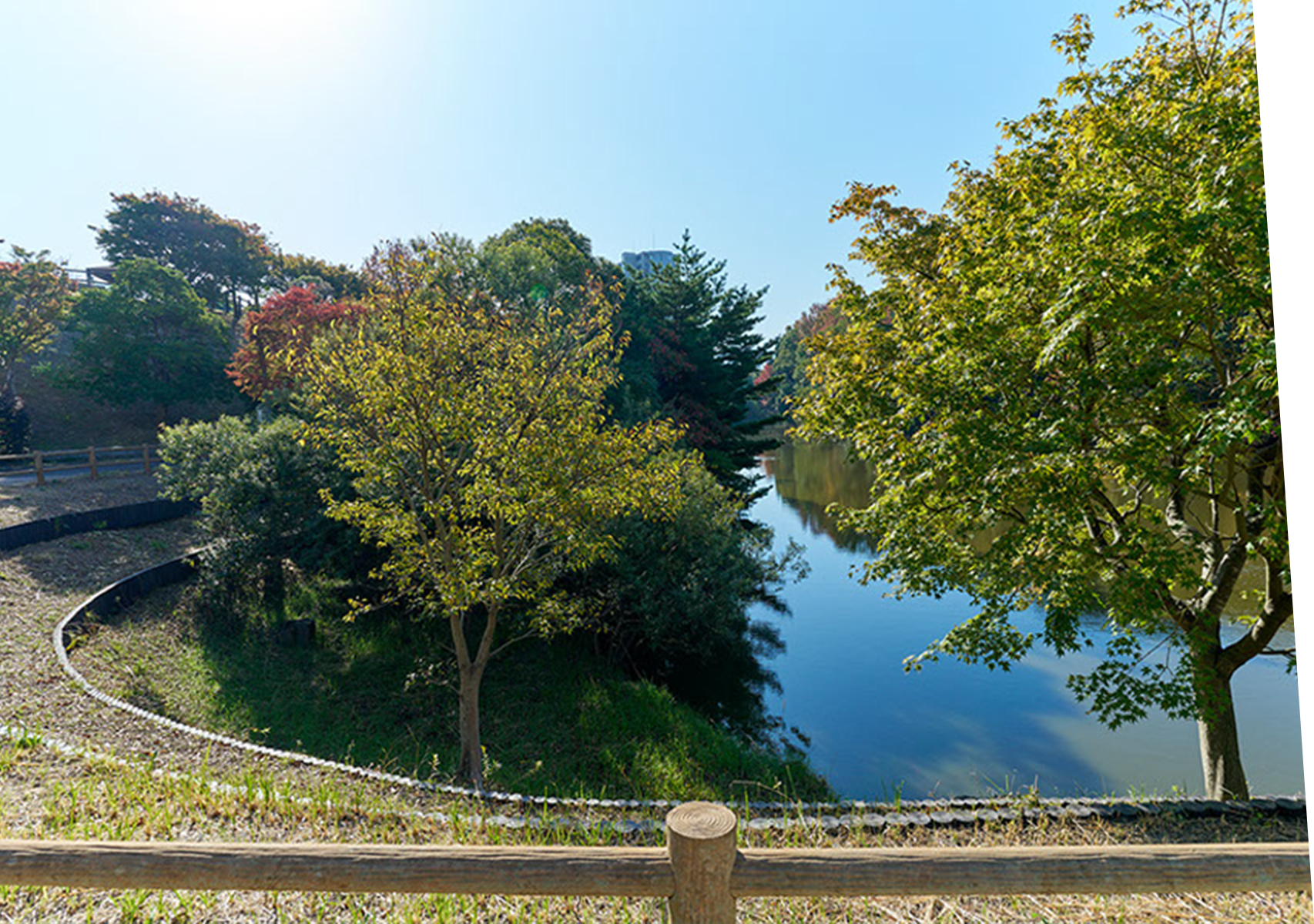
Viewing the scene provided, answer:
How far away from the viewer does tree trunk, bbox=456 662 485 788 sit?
8.23 metres

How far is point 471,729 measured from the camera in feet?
27.7

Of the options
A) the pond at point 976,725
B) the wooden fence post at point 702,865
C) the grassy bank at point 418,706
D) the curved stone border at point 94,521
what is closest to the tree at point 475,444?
the grassy bank at point 418,706

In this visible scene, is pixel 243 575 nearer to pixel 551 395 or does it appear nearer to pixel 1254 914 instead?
pixel 551 395

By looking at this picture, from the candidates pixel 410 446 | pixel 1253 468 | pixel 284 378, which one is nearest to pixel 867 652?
pixel 1253 468

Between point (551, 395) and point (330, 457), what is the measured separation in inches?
306

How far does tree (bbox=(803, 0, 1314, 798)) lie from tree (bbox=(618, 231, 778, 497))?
1676cm

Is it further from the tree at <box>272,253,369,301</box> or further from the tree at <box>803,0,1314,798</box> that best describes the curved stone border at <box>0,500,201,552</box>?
the tree at <box>272,253,369,301</box>

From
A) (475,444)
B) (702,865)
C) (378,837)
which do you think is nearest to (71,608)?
(475,444)

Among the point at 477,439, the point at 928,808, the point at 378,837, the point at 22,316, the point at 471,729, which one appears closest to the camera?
the point at 378,837

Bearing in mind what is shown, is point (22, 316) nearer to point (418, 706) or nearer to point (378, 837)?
point (418, 706)

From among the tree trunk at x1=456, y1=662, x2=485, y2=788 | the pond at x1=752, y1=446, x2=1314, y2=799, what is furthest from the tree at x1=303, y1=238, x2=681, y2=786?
the pond at x1=752, y1=446, x2=1314, y2=799

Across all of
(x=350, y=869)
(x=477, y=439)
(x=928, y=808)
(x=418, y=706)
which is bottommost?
(x=418, y=706)

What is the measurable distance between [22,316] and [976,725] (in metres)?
37.8

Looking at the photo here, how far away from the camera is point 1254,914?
3506 millimetres
